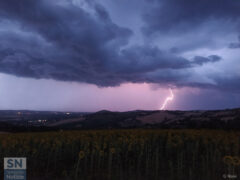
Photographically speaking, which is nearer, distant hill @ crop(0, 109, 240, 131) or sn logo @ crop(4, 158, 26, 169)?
sn logo @ crop(4, 158, 26, 169)

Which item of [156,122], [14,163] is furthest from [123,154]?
[156,122]

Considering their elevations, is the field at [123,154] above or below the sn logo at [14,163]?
below

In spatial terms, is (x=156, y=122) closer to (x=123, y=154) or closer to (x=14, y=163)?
(x=123, y=154)

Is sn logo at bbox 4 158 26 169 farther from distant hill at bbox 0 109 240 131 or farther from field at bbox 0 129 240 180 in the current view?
distant hill at bbox 0 109 240 131

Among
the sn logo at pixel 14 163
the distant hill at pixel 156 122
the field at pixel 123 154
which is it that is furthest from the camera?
the distant hill at pixel 156 122

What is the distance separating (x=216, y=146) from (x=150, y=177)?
4631 mm

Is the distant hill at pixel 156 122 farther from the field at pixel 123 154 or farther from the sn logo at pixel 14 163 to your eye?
the sn logo at pixel 14 163

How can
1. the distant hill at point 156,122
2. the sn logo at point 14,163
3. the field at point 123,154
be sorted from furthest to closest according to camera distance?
the distant hill at point 156,122 → the field at point 123,154 → the sn logo at point 14,163

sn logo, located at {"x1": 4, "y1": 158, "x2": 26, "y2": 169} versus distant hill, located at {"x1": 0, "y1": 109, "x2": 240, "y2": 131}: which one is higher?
sn logo, located at {"x1": 4, "y1": 158, "x2": 26, "y2": 169}

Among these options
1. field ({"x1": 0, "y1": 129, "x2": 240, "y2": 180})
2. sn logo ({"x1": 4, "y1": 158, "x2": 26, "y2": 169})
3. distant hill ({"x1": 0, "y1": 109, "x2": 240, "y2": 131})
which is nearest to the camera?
sn logo ({"x1": 4, "y1": 158, "x2": 26, "y2": 169})

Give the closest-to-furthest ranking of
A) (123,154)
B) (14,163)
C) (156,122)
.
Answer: (14,163)
(123,154)
(156,122)

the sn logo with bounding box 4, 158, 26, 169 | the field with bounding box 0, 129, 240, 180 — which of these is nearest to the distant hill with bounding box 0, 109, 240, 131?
the field with bounding box 0, 129, 240, 180

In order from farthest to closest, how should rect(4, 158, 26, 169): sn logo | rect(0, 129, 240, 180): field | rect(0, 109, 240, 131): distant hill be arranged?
rect(0, 109, 240, 131): distant hill, rect(0, 129, 240, 180): field, rect(4, 158, 26, 169): sn logo

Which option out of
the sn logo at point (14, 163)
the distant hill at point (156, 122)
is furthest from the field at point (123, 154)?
the distant hill at point (156, 122)
